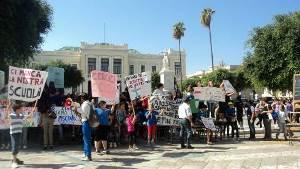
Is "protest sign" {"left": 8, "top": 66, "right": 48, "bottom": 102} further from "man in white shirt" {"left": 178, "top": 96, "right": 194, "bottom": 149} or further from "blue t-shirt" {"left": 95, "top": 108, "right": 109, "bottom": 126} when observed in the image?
"man in white shirt" {"left": 178, "top": 96, "right": 194, "bottom": 149}

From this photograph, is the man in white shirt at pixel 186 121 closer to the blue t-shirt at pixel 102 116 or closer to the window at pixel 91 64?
the blue t-shirt at pixel 102 116

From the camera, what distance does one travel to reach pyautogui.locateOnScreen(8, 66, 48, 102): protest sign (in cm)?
1312

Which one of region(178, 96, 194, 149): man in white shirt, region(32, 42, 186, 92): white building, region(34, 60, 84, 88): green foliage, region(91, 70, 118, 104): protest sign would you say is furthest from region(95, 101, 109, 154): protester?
region(32, 42, 186, 92): white building

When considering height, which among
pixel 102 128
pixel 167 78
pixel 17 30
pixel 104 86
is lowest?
pixel 102 128

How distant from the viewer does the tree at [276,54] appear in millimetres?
37375

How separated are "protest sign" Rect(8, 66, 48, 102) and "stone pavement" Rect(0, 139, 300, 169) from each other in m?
1.63

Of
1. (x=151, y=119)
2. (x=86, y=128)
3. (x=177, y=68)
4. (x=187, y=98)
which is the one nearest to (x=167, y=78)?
(x=187, y=98)

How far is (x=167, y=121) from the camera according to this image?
17172mm

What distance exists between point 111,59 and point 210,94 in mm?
77756

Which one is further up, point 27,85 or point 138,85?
point 138,85

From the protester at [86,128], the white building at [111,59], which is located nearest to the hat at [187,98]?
the protester at [86,128]

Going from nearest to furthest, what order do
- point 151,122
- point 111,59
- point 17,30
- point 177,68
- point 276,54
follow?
point 151,122
point 17,30
point 276,54
point 111,59
point 177,68

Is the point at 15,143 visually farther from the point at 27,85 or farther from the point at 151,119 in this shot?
the point at 151,119

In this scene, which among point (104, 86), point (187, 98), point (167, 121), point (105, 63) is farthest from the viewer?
point (105, 63)
